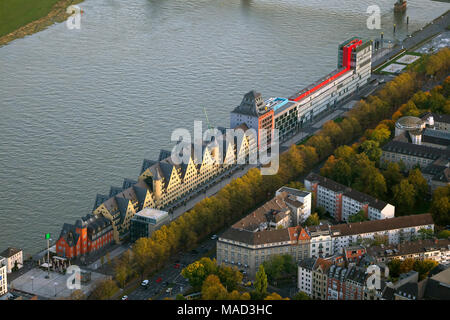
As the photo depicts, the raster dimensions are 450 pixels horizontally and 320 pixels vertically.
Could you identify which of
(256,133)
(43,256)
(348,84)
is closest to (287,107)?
(256,133)

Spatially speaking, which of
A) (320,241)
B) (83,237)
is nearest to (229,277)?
(320,241)

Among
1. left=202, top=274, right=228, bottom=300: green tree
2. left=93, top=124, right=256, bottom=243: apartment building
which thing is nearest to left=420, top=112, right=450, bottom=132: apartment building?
left=93, top=124, right=256, bottom=243: apartment building

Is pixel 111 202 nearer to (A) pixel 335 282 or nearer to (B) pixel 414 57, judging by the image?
(A) pixel 335 282

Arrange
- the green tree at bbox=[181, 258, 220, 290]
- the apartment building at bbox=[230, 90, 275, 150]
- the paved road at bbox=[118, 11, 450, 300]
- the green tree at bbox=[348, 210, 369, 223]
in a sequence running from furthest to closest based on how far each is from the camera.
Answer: the apartment building at bbox=[230, 90, 275, 150], the green tree at bbox=[348, 210, 369, 223], the paved road at bbox=[118, 11, 450, 300], the green tree at bbox=[181, 258, 220, 290]

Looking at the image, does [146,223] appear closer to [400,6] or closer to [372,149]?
[372,149]

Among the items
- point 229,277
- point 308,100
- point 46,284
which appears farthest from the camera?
point 308,100

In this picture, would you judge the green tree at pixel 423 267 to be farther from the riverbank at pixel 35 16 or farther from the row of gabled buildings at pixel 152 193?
the riverbank at pixel 35 16

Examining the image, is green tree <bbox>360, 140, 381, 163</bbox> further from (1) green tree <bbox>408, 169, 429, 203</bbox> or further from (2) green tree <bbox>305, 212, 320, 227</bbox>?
(2) green tree <bbox>305, 212, 320, 227</bbox>
